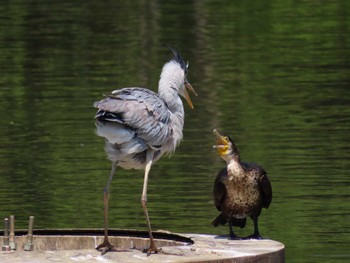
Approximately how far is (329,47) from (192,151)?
35.3ft

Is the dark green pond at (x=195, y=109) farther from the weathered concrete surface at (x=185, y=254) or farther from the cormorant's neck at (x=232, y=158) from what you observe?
the weathered concrete surface at (x=185, y=254)

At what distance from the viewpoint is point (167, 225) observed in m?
15.4

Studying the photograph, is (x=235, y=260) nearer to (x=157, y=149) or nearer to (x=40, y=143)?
(x=157, y=149)

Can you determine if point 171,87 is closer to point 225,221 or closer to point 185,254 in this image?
point 185,254

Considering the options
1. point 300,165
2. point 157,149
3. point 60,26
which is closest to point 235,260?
point 157,149

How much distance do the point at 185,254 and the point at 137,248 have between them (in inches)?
27.4

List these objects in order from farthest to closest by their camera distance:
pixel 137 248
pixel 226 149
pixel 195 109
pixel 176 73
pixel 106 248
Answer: pixel 195 109 → pixel 226 149 → pixel 137 248 → pixel 176 73 → pixel 106 248

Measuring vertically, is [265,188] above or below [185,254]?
above

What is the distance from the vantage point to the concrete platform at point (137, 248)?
11.4m

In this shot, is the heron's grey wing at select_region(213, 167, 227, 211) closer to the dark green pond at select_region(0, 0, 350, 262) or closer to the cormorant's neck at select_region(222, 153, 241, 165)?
the cormorant's neck at select_region(222, 153, 241, 165)

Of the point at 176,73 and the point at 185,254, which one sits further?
the point at 176,73

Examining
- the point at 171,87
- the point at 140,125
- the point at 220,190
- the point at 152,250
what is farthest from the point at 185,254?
the point at 171,87

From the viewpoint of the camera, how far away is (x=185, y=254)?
1161 centimetres

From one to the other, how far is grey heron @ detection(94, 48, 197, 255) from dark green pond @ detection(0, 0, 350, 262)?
2607mm
